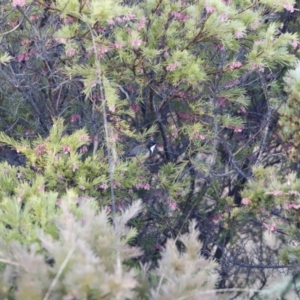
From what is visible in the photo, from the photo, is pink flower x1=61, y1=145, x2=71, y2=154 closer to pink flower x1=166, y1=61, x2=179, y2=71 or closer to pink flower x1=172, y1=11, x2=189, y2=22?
pink flower x1=166, y1=61, x2=179, y2=71

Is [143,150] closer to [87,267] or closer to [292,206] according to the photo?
[292,206]

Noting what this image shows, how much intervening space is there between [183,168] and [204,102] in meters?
0.51

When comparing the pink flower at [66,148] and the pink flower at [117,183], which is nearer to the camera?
the pink flower at [66,148]

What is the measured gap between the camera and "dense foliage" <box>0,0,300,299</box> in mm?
3322

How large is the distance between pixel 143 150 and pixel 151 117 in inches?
13.5

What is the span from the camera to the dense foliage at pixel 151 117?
3322 millimetres

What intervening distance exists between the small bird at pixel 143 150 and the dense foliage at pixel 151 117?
0.06m

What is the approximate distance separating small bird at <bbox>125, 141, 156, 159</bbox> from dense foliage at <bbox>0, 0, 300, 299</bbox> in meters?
0.06

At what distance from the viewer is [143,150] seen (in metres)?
4.20

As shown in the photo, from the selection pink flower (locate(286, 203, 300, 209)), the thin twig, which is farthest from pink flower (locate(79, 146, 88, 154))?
the thin twig

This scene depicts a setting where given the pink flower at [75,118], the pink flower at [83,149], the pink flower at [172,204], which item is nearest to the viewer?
the pink flower at [83,149]

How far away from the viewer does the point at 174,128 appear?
4316 millimetres

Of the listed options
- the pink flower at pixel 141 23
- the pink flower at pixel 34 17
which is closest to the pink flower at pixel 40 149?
the pink flower at pixel 34 17

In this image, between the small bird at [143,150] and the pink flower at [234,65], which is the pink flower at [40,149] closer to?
the small bird at [143,150]
